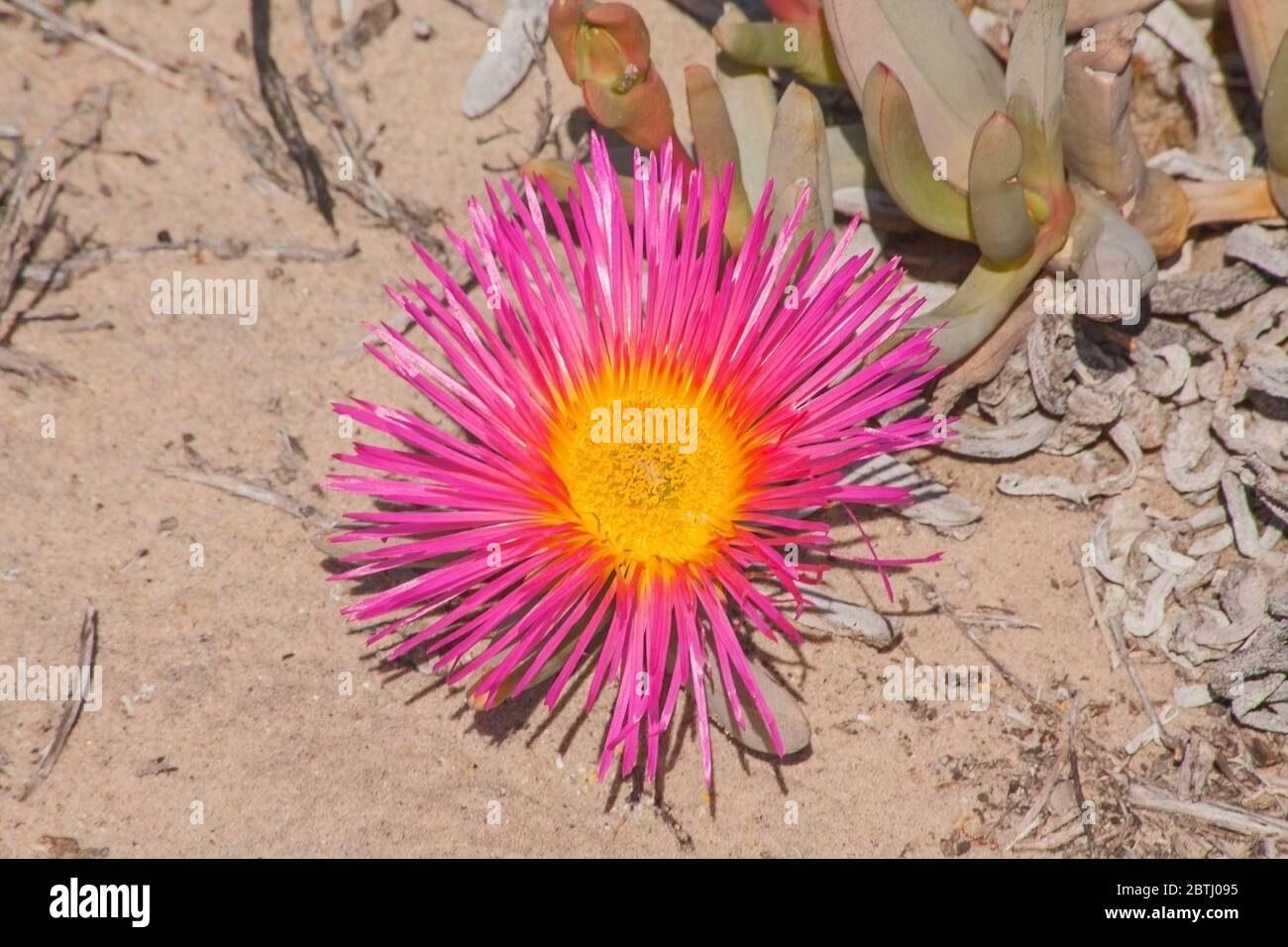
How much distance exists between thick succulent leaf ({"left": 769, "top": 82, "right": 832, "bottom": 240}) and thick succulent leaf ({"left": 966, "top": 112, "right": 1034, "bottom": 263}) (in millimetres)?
185

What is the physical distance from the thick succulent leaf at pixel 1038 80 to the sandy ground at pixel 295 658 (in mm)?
450

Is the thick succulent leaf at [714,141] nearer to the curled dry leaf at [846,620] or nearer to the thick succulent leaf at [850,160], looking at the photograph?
the thick succulent leaf at [850,160]

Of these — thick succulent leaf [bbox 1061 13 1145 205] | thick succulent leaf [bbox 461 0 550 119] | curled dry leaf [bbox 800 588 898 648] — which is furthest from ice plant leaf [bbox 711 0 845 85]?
curled dry leaf [bbox 800 588 898 648]

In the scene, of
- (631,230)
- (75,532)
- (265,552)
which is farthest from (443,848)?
(631,230)

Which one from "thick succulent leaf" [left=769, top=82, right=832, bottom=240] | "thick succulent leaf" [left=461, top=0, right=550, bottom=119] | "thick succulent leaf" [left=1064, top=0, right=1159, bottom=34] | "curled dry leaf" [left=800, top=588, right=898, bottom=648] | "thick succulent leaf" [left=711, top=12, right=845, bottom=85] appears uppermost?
"thick succulent leaf" [left=461, top=0, right=550, bottom=119]

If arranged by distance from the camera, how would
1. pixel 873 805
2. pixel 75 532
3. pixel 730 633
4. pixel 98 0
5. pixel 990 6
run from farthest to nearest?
pixel 98 0
pixel 990 6
pixel 75 532
pixel 873 805
pixel 730 633

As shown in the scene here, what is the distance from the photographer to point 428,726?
5.11 feet

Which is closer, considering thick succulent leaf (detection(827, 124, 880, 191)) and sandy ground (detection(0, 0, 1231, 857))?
sandy ground (detection(0, 0, 1231, 857))

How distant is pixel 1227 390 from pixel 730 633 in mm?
791

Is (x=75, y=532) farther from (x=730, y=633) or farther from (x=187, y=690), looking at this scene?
(x=730, y=633)

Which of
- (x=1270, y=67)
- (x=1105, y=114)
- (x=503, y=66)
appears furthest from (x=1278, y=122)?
(x=503, y=66)

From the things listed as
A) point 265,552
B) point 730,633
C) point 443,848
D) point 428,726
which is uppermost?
point 265,552

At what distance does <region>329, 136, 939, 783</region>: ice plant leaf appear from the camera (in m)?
1.42

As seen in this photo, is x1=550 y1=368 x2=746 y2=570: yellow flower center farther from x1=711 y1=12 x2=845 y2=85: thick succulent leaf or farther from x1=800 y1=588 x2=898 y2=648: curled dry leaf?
x1=711 y1=12 x2=845 y2=85: thick succulent leaf
